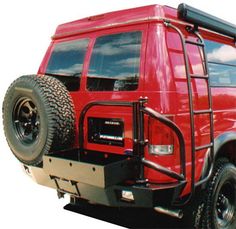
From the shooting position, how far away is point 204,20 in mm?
3820

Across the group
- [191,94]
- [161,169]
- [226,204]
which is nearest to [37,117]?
[161,169]

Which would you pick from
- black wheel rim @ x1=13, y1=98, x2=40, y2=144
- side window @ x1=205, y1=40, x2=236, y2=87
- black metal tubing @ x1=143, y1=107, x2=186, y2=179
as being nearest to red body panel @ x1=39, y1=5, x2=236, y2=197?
black metal tubing @ x1=143, y1=107, x2=186, y2=179

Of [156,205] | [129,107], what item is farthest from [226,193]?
[129,107]

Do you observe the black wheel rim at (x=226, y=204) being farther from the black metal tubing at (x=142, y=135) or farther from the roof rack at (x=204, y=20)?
the roof rack at (x=204, y=20)

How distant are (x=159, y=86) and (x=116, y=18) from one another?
104cm

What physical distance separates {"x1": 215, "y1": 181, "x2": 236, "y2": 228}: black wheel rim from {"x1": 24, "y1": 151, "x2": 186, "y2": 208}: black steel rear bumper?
3.69 feet

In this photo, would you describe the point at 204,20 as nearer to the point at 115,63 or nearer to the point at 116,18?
the point at 116,18

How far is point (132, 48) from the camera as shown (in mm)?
3615

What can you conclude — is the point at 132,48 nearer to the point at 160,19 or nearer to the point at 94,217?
the point at 160,19

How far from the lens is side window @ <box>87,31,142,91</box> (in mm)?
3578

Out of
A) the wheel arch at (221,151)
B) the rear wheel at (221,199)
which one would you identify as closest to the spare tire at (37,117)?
the wheel arch at (221,151)

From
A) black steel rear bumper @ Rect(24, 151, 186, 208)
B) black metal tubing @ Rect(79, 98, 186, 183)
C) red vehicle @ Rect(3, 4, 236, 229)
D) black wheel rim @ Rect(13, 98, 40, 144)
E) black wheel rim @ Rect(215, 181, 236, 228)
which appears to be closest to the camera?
black steel rear bumper @ Rect(24, 151, 186, 208)

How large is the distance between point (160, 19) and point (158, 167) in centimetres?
149

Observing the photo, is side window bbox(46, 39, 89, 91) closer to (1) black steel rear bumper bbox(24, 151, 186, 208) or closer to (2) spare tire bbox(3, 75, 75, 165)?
(2) spare tire bbox(3, 75, 75, 165)
